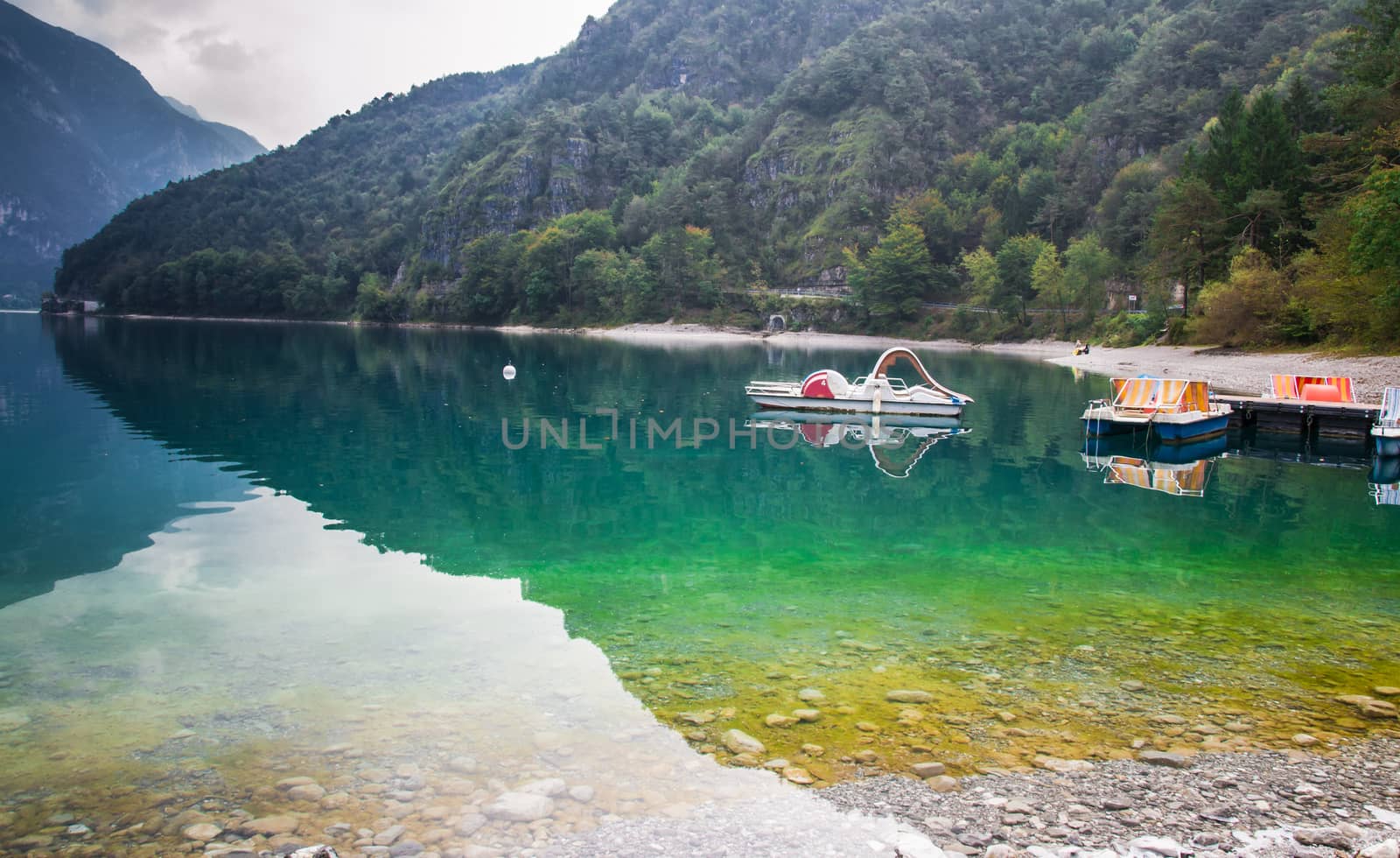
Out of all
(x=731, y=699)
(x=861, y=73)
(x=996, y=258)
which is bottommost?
(x=731, y=699)

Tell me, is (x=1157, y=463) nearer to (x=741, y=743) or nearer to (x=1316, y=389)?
(x=1316, y=389)

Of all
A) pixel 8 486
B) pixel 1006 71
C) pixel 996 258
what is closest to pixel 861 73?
pixel 1006 71

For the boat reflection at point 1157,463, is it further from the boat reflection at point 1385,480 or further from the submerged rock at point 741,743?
the submerged rock at point 741,743

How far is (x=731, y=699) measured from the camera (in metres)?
9.17

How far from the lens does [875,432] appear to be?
37.1m

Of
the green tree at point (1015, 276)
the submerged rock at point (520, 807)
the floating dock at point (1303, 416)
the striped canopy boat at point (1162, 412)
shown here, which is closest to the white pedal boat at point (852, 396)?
the striped canopy boat at point (1162, 412)

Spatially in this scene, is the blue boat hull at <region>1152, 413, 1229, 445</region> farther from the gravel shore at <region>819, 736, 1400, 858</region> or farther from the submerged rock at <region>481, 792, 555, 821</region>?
the submerged rock at <region>481, 792, 555, 821</region>

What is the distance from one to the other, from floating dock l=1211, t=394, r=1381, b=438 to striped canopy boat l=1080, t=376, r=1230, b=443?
6.41ft

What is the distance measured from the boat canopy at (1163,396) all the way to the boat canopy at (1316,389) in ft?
15.2

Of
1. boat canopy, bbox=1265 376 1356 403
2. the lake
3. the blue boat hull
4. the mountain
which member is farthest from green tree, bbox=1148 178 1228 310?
the lake

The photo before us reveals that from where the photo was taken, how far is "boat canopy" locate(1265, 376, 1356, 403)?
36219 millimetres

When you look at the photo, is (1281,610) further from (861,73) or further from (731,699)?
(861,73)

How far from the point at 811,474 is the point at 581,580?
1293 cm

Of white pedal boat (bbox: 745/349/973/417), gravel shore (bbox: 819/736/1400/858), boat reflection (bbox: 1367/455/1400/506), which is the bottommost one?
gravel shore (bbox: 819/736/1400/858)
